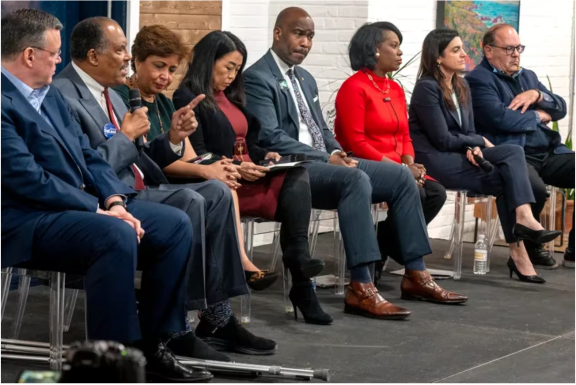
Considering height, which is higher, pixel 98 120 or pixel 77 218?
pixel 98 120

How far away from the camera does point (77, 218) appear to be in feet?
10.2

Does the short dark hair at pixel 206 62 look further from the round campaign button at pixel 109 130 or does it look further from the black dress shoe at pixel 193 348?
the black dress shoe at pixel 193 348

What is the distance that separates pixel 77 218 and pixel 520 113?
3.28 metres

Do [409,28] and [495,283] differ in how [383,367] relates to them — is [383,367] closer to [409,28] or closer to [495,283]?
[495,283]

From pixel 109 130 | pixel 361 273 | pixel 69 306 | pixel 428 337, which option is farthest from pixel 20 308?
pixel 428 337

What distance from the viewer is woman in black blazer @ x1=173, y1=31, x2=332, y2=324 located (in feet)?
13.5

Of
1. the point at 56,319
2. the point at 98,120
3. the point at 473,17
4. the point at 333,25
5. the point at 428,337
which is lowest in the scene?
the point at 428,337

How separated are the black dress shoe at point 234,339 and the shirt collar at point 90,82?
89cm

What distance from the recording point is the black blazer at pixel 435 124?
538 centimetres

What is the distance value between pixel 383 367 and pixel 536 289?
1884 mm

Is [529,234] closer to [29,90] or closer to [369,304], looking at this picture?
[369,304]

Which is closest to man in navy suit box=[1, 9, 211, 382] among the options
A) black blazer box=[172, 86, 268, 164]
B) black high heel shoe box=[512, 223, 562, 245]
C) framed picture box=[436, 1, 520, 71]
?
black blazer box=[172, 86, 268, 164]

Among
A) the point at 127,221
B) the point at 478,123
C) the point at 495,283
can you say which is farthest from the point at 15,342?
the point at 478,123

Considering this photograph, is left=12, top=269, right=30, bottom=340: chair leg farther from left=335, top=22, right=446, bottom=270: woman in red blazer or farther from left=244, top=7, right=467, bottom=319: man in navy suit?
left=335, top=22, right=446, bottom=270: woman in red blazer
